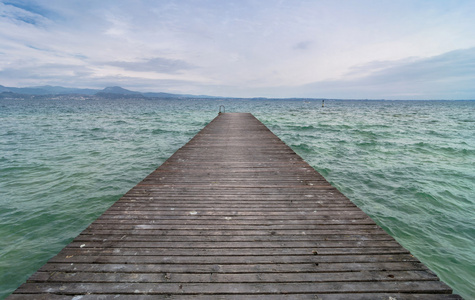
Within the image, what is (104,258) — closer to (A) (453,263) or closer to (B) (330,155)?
(A) (453,263)

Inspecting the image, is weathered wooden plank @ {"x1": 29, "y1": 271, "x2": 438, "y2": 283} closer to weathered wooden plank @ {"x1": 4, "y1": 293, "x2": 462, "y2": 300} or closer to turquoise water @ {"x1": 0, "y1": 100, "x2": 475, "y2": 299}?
weathered wooden plank @ {"x1": 4, "y1": 293, "x2": 462, "y2": 300}

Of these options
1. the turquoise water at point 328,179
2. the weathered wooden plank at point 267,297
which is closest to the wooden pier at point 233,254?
the weathered wooden plank at point 267,297

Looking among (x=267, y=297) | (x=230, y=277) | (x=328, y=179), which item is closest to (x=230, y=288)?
(x=230, y=277)

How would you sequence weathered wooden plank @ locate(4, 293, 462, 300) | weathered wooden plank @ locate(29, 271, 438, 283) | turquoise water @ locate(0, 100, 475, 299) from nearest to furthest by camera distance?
weathered wooden plank @ locate(4, 293, 462, 300) → weathered wooden plank @ locate(29, 271, 438, 283) → turquoise water @ locate(0, 100, 475, 299)

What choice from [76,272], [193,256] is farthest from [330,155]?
[76,272]

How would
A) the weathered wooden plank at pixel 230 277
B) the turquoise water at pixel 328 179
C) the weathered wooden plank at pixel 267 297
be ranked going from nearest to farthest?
→ 1. the weathered wooden plank at pixel 267 297
2. the weathered wooden plank at pixel 230 277
3. the turquoise water at pixel 328 179

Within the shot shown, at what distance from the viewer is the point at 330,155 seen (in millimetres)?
12758

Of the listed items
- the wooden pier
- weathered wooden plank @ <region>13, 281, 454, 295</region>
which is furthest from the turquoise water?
weathered wooden plank @ <region>13, 281, 454, 295</region>

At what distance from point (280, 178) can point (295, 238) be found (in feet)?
7.88

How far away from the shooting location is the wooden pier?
227 cm

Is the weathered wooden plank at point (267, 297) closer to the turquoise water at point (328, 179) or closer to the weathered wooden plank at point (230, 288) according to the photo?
the weathered wooden plank at point (230, 288)

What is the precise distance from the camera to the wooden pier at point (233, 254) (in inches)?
89.4

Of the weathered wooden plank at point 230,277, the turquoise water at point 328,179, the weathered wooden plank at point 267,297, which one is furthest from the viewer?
the turquoise water at point 328,179

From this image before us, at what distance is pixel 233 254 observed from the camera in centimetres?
276
